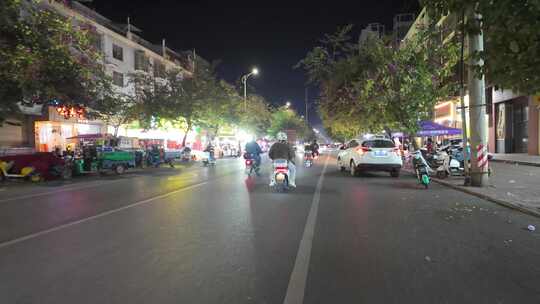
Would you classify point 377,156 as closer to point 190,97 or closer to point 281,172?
point 281,172

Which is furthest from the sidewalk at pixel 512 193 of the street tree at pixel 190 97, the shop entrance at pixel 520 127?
the shop entrance at pixel 520 127

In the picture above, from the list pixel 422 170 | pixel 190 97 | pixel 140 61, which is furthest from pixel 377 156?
pixel 140 61

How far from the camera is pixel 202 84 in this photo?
33.2m

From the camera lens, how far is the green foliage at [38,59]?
14.8m

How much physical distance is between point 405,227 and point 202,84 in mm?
28115

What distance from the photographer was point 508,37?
19.7ft

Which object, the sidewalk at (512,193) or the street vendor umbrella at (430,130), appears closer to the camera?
the sidewalk at (512,193)

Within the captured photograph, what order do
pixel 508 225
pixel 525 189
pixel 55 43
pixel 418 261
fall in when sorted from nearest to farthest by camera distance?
pixel 418 261 → pixel 508 225 → pixel 525 189 → pixel 55 43

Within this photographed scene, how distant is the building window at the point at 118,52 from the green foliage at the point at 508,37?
36.8 m

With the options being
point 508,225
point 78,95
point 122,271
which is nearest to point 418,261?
point 508,225

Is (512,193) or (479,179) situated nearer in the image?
(512,193)

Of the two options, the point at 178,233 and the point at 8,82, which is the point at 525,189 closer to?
the point at 178,233

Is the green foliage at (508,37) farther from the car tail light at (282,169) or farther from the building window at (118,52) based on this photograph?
the building window at (118,52)

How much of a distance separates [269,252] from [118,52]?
38.0m
